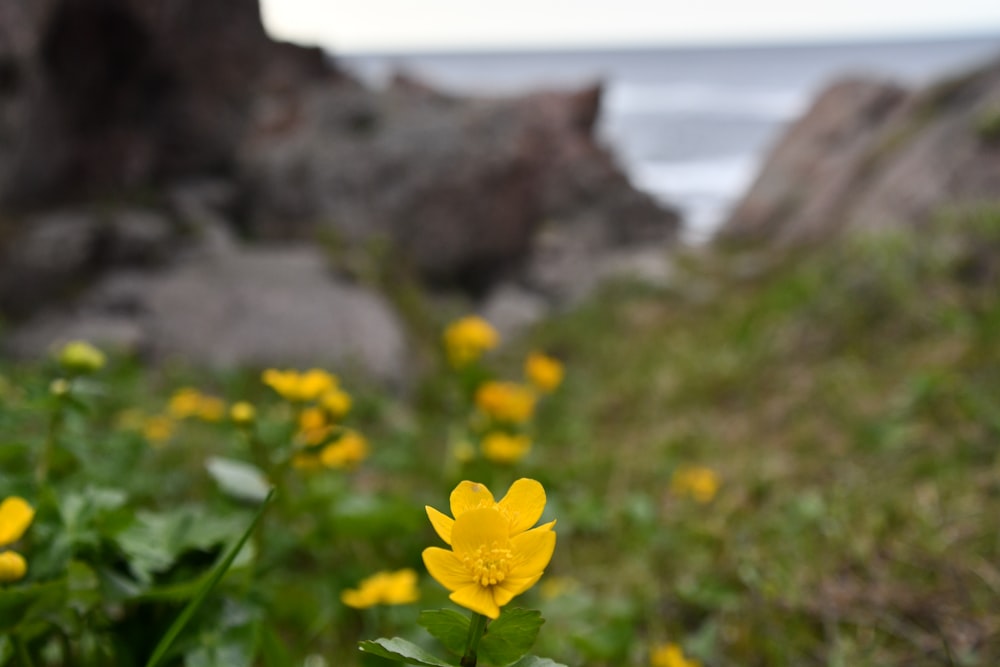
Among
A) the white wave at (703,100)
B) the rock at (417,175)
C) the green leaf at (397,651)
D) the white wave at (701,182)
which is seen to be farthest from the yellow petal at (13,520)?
the white wave at (703,100)

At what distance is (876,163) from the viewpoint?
8266 millimetres

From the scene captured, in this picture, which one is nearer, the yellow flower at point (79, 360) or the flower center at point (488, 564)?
the flower center at point (488, 564)

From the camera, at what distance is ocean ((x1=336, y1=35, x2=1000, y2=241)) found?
20.5 m

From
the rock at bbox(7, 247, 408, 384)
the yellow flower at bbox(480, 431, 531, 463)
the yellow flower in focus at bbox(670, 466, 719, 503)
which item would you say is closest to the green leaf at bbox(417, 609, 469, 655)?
the yellow flower at bbox(480, 431, 531, 463)

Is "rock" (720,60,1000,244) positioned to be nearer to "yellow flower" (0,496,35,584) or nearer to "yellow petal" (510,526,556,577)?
"yellow petal" (510,526,556,577)

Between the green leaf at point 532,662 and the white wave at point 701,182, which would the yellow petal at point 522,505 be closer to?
the green leaf at point 532,662

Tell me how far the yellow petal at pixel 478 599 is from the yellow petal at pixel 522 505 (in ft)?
0.19

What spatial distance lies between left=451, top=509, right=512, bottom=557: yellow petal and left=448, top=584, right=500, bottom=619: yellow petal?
28 mm

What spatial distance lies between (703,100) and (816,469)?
5152cm

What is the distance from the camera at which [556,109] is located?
11922 millimetres

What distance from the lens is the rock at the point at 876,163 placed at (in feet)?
18.9

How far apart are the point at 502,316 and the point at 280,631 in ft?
21.7

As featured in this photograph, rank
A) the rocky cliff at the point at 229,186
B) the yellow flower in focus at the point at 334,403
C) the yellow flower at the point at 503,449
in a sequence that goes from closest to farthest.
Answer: the yellow flower in focus at the point at 334,403 → the yellow flower at the point at 503,449 → the rocky cliff at the point at 229,186

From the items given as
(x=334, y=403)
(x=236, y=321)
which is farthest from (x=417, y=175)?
(x=334, y=403)
